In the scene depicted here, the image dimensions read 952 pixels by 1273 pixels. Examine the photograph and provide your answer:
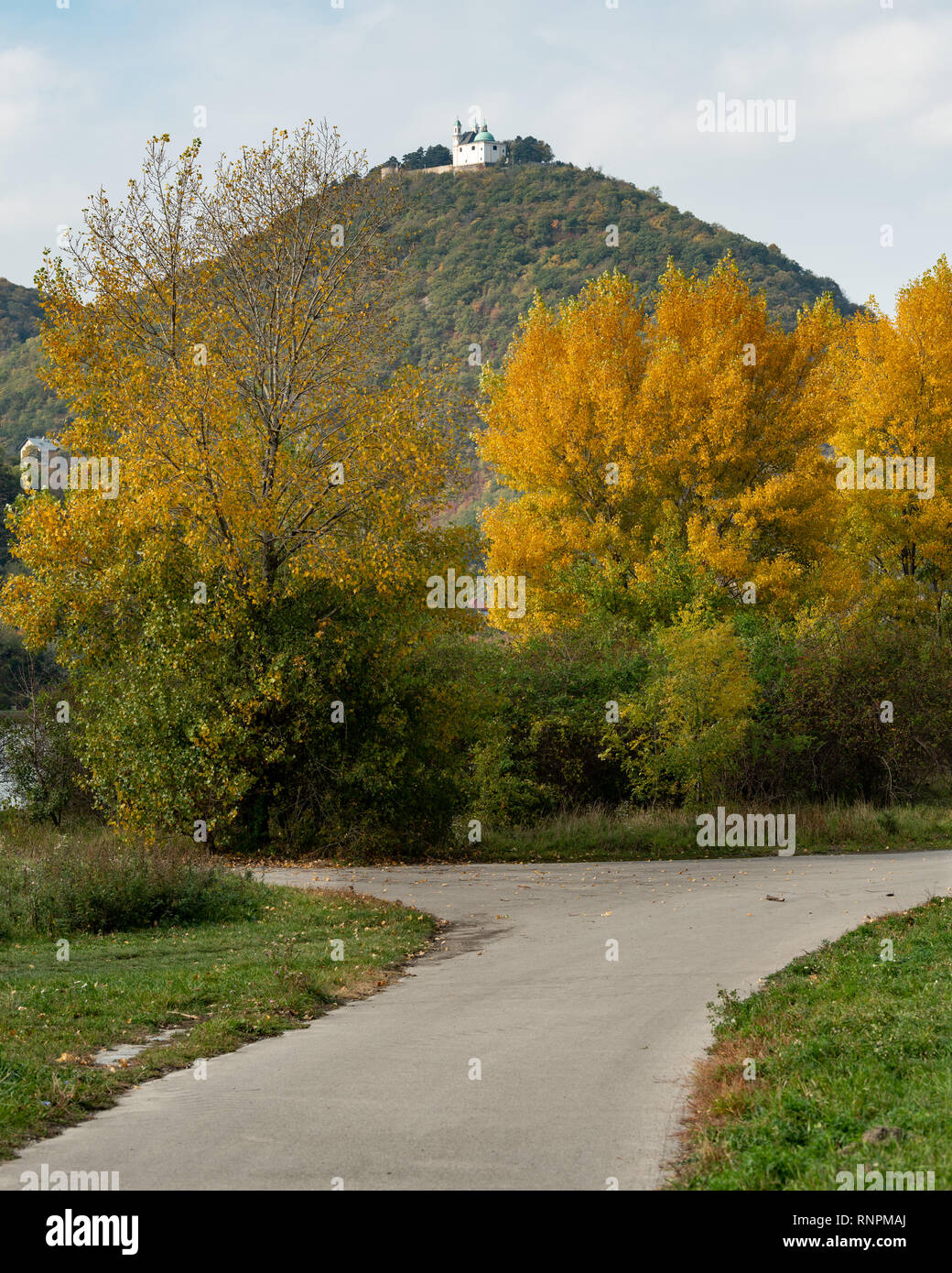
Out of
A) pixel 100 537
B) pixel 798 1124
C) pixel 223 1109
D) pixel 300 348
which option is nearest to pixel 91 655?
pixel 100 537

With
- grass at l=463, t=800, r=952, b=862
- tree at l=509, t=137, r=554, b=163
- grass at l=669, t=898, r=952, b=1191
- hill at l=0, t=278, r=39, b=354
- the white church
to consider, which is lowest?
grass at l=463, t=800, r=952, b=862

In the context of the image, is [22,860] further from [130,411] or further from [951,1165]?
[951,1165]

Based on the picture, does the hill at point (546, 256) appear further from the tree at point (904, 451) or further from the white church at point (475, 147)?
the white church at point (475, 147)

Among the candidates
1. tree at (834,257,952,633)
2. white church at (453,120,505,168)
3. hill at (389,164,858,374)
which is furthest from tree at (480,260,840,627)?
white church at (453,120,505,168)

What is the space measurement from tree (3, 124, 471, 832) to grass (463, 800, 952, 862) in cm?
532

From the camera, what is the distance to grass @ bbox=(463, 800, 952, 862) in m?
24.5

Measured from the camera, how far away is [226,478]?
22141 millimetres

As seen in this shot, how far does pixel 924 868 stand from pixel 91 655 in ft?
50.1

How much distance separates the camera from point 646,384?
111 ft

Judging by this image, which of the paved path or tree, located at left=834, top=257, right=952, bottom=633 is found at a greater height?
tree, located at left=834, top=257, right=952, bottom=633

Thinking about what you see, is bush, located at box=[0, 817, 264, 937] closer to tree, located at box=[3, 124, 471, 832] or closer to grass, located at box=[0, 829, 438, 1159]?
grass, located at box=[0, 829, 438, 1159]

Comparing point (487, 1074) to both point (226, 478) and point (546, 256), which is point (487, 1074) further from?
point (546, 256)

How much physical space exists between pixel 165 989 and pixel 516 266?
240 ft

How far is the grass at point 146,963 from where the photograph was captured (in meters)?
8.51
